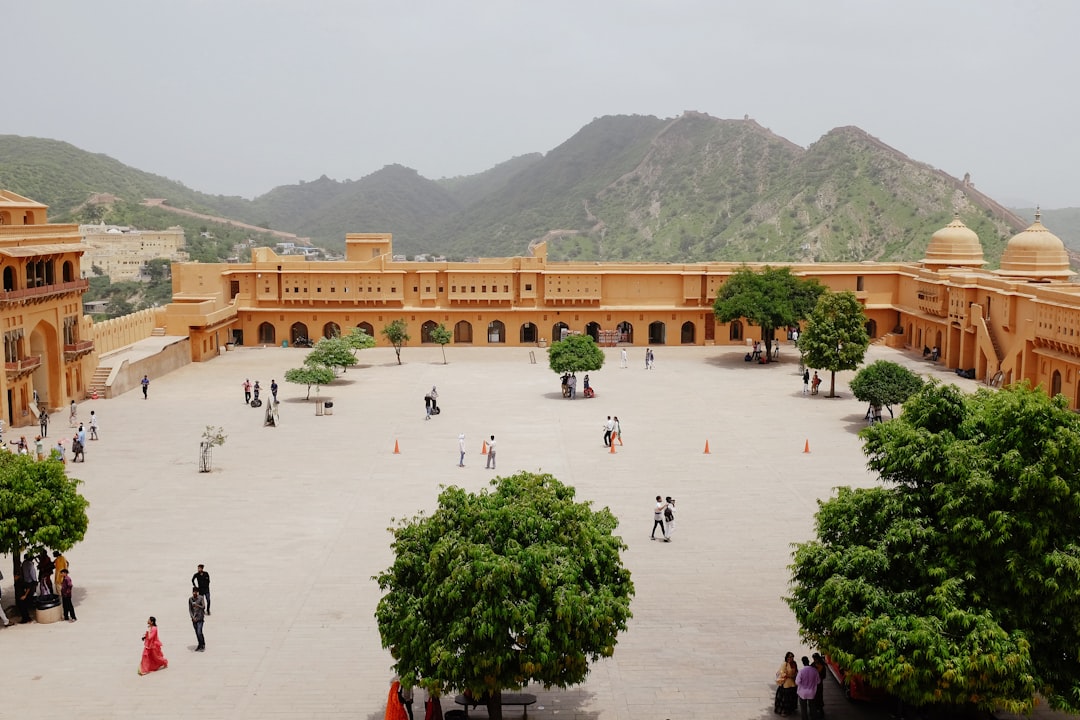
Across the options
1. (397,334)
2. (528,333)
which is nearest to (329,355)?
(397,334)

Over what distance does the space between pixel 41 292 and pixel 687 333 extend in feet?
113

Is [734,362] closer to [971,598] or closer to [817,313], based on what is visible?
[817,313]

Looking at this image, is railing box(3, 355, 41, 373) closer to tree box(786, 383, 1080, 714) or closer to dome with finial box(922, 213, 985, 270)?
tree box(786, 383, 1080, 714)

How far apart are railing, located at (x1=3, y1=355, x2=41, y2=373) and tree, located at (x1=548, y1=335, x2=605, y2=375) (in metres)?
18.4

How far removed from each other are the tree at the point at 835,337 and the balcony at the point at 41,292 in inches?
1089

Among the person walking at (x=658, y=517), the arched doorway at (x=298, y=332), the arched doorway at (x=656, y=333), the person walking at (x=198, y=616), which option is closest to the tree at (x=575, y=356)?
the arched doorway at (x=656, y=333)

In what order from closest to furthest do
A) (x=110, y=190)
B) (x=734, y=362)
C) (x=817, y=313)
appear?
(x=817, y=313) < (x=734, y=362) < (x=110, y=190)

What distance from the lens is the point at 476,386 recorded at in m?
44.8

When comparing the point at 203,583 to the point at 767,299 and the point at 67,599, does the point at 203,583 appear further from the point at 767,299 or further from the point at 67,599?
the point at 767,299

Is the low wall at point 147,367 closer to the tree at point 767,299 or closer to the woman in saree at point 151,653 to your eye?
the tree at point 767,299

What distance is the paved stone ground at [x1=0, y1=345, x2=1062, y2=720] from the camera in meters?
15.9

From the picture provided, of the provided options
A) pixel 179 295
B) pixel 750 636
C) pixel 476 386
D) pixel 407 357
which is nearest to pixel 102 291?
pixel 179 295

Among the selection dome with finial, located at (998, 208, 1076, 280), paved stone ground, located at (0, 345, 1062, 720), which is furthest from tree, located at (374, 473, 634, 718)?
dome with finial, located at (998, 208, 1076, 280)

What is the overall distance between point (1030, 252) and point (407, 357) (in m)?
29.5
